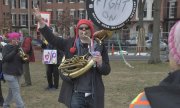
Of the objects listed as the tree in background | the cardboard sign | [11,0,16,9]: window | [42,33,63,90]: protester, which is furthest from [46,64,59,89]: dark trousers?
[11,0,16,9]: window

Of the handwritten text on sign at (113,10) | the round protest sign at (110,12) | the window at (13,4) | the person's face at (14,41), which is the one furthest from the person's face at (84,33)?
the window at (13,4)

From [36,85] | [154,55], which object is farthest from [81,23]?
[154,55]

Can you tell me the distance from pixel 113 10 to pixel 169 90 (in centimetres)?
346

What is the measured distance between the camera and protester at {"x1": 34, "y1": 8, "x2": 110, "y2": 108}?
15.0 feet

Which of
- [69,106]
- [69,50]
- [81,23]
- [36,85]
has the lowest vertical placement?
[36,85]

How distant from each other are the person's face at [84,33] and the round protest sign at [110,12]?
0.16 metres

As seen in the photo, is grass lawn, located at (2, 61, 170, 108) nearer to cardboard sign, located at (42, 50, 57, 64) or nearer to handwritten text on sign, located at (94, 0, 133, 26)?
cardboard sign, located at (42, 50, 57, 64)

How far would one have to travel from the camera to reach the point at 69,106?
15.2 feet

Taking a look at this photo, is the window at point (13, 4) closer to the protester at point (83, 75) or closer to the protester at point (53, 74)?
the protester at point (53, 74)

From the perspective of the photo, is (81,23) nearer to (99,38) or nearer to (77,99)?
(99,38)

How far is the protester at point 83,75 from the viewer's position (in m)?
4.58

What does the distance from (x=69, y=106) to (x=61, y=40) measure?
877 mm

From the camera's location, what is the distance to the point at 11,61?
6.86 meters

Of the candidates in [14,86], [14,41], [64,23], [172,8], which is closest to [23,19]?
[64,23]
